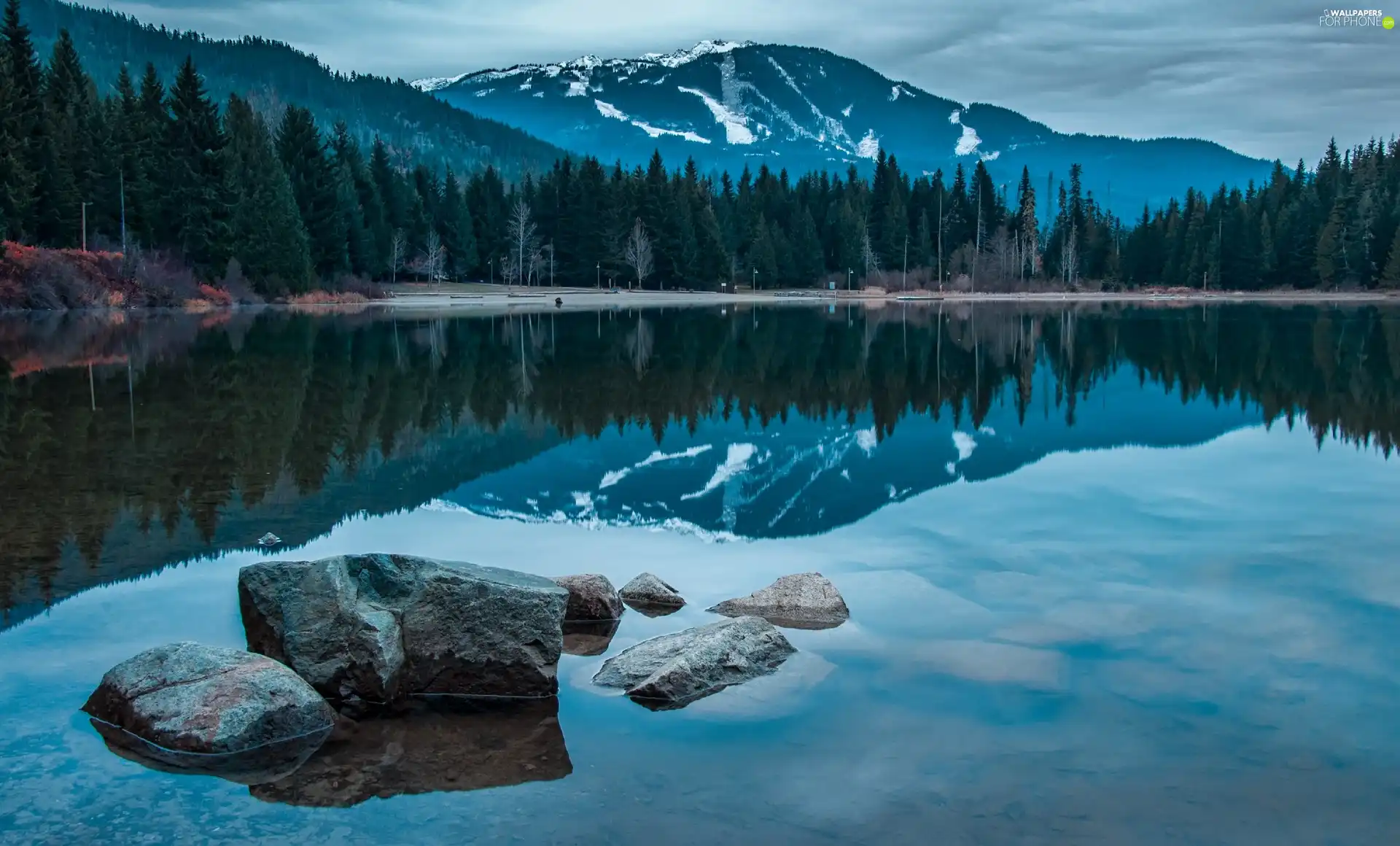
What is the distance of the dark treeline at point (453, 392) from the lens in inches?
604

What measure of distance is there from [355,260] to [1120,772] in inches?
3626

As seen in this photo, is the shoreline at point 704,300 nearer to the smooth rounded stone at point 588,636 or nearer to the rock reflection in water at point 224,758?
the smooth rounded stone at point 588,636

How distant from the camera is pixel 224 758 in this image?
7.32m

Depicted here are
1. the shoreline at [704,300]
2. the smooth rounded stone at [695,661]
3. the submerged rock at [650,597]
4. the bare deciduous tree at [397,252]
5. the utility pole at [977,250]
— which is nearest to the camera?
the smooth rounded stone at [695,661]

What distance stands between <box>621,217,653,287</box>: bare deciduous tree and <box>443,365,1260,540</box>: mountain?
281ft

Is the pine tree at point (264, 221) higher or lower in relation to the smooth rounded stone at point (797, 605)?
higher

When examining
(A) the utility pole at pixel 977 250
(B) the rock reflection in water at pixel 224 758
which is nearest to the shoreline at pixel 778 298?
(A) the utility pole at pixel 977 250

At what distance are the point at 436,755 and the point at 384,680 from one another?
37.9 inches

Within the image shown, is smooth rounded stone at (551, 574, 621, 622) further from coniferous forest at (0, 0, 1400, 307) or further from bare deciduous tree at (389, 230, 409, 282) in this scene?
bare deciduous tree at (389, 230, 409, 282)

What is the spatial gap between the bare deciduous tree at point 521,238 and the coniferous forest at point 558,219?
24 cm

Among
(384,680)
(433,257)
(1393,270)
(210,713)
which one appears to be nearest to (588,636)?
(384,680)

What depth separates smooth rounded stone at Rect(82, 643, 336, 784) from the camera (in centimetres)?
732

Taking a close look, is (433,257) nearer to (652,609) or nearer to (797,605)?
(652,609)

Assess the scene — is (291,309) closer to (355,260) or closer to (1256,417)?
(355,260)
